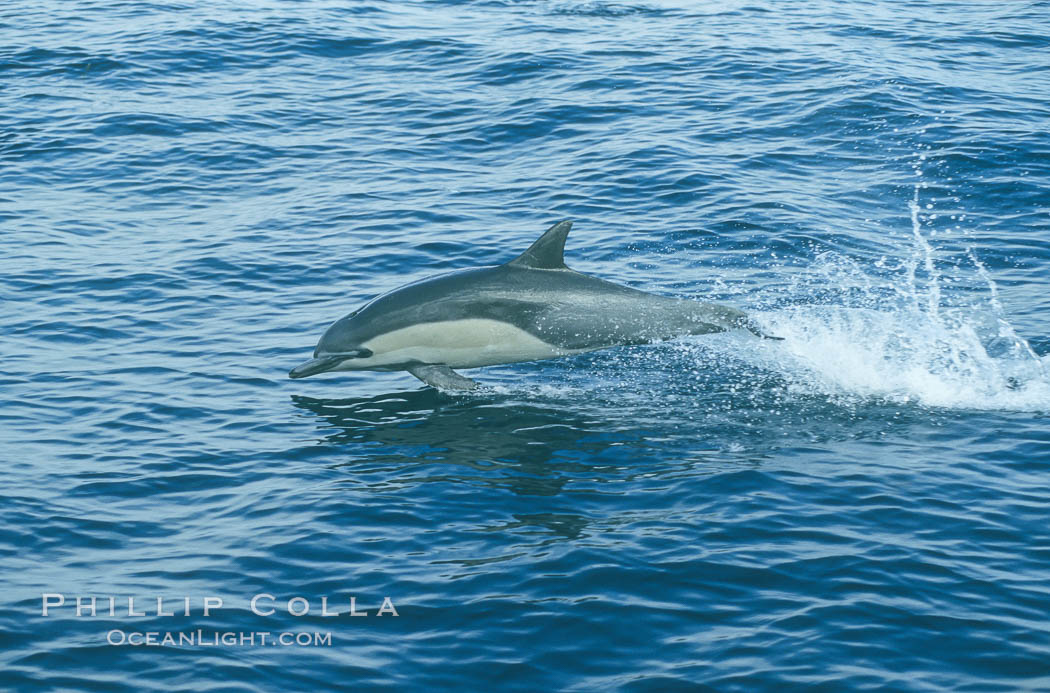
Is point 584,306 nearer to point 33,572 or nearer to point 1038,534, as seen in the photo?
point 1038,534

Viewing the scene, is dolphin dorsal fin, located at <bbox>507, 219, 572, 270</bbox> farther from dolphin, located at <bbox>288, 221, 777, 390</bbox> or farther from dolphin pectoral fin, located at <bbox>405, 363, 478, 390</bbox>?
dolphin pectoral fin, located at <bbox>405, 363, 478, 390</bbox>

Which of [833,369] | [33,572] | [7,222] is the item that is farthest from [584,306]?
[7,222]

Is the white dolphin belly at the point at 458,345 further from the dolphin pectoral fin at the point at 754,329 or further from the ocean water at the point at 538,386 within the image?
the dolphin pectoral fin at the point at 754,329

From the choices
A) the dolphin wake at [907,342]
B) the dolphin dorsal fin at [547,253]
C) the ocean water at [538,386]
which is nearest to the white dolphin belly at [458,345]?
the ocean water at [538,386]

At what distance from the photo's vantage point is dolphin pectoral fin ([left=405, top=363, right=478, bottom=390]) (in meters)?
15.1

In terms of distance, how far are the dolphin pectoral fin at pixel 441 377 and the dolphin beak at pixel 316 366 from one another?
79cm

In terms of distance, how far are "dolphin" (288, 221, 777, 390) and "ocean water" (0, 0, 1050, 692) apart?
63 cm

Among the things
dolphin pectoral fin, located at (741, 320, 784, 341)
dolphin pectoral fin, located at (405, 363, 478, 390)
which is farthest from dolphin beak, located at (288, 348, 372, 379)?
dolphin pectoral fin, located at (741, 320, 784, 341)

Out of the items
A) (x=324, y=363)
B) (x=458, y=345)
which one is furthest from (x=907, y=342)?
(x=324, y=363)

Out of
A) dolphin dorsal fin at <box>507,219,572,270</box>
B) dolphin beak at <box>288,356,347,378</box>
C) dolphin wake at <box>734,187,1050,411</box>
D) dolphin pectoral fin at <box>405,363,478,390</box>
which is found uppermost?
dolphin dorsal fin at <box>507,219,572,270</box>

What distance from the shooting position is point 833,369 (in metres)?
15.7

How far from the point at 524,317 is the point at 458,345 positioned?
2.50 ft

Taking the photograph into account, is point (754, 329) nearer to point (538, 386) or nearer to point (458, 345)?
point (538, 386)

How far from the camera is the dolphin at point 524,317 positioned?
14.9m
